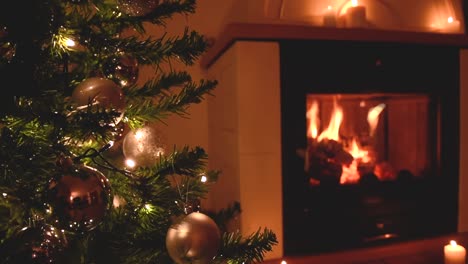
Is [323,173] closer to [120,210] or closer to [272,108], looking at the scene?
[272,108]

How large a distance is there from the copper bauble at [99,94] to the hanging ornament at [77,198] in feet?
0.28

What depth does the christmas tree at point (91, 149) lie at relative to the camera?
357mm

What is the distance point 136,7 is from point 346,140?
3.22ft

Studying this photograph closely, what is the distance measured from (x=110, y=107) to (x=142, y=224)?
0.19 m

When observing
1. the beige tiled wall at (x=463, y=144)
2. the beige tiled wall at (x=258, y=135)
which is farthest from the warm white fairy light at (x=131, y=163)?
the beige tiled wall at (x=463, y=144)

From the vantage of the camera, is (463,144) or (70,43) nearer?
(70,43)

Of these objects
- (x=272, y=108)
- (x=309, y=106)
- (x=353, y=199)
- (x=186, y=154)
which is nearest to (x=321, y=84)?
(x=309, y=106)

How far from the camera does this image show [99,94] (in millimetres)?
405

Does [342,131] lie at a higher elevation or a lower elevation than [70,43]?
lower

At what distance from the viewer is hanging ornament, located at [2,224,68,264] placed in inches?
12.6

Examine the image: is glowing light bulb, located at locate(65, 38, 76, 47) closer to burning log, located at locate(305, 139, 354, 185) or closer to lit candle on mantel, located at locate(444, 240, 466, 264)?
burning log, located at locate(305, 139, 354, 185)

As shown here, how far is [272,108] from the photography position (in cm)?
106

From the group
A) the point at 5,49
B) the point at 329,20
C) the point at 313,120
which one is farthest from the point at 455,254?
the point at 5,49

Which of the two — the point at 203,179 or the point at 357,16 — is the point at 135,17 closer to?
the point at 203,179
